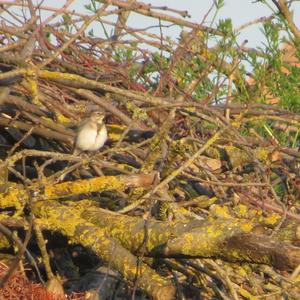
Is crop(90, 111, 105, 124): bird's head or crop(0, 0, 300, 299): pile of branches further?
crop(90, 111, 105, 124): bird's head

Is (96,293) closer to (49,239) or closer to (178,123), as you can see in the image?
(49,239)

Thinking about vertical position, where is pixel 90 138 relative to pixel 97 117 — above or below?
below

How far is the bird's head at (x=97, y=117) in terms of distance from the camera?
6.08 m

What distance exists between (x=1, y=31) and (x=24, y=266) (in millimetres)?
1445

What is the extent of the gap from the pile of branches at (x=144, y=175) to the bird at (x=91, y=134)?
0.29 feet

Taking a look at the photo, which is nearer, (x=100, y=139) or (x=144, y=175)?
(x=144, y=175)

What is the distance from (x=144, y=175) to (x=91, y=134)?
0.79 metres

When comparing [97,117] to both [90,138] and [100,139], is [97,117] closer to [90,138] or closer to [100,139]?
[100,139]

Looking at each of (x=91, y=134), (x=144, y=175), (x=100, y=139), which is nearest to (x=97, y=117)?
(x=100, y=139)

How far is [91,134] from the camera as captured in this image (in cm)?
575

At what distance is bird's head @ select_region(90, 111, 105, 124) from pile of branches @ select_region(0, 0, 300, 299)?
0.07 metres

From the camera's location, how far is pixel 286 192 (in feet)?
19.4

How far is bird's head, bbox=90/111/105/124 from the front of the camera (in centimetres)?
608

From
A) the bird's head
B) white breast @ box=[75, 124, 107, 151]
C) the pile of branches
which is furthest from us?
the bird's head
